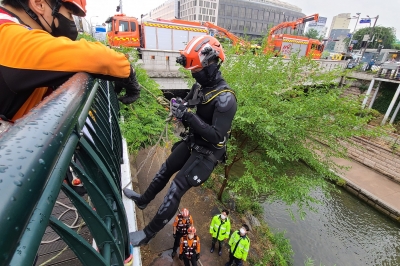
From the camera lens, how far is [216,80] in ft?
10.1

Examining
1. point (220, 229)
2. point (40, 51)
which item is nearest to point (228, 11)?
point (220, 229)

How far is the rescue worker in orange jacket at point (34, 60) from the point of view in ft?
3.42

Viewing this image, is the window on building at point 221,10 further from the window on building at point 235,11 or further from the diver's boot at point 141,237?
the diver's boot at point 141,237

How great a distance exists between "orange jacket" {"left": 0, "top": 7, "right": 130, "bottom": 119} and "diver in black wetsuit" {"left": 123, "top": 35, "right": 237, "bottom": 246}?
1670 mm

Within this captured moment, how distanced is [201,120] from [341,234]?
10.5m

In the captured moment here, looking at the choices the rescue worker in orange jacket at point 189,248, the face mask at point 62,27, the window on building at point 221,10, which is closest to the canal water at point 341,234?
the rescue worker in orange jacket at point 189,248

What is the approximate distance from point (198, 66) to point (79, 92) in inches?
82.8

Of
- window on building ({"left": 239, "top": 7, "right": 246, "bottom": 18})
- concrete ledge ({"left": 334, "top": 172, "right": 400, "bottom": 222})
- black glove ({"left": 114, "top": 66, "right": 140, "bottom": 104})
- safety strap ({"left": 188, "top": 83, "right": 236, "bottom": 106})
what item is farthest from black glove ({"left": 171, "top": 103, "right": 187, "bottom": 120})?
window on building ({"left": 239, "top": 7, "right": 246, "bottom": 18})

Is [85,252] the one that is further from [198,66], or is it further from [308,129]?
[308,129]

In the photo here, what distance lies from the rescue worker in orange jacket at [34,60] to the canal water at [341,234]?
9.57 m

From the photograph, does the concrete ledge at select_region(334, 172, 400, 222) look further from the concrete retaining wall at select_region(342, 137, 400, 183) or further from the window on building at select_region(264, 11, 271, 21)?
the window on building at select_region(264, 11, 271, 21)

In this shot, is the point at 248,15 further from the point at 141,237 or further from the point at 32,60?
the point at 32,60

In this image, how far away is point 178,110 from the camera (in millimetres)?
2816

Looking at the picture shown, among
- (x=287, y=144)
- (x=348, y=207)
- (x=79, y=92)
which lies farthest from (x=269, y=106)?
(x=348, y=207)
